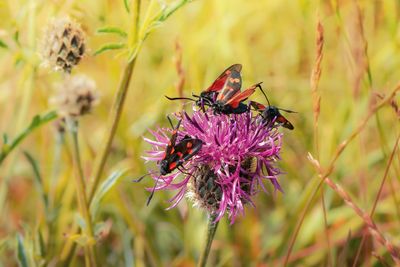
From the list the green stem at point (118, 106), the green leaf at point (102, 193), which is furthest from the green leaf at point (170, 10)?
the green leaf at point (102, 193)

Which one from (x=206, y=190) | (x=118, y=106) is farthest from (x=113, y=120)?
(x=206, y=190)

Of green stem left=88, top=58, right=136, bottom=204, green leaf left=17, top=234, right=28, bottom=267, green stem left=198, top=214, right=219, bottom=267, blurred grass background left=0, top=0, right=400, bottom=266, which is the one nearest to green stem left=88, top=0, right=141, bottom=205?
green stem left=88, top=58, right=136, bottom=204

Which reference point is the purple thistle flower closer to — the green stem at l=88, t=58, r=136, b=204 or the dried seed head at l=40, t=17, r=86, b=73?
the green stem at l=88, t=58, r=136, b=204

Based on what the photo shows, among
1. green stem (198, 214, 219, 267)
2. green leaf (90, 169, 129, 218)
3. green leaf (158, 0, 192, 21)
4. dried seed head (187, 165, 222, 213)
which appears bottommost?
green stem (198, 214, 219, 267)

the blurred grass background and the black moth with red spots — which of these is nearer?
the black moth with red spots

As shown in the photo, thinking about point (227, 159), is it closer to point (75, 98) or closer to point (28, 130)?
point (75, 98)

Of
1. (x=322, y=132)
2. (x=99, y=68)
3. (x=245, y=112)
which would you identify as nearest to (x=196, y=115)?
(x=245, y=112)

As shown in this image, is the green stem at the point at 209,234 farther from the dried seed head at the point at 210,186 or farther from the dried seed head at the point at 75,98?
the dried seed head at the point at 75,98
